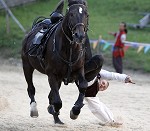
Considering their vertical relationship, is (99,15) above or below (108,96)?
below

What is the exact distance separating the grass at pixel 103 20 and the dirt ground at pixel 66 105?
3.66ft

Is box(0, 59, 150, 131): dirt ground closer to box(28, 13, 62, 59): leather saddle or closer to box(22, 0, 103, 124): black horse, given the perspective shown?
box(22, 0, 103, 124): black horse

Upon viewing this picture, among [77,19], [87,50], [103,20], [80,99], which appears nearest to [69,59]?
[87,50]

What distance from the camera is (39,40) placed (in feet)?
28.9

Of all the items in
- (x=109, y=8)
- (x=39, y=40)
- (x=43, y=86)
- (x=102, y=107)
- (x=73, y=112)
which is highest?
(x=39, y=40)

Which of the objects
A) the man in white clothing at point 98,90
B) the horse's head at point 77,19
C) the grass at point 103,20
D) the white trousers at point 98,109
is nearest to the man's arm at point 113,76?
the man in white clothing at point 98,90

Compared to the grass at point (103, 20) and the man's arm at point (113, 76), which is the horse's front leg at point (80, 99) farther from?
the grass at point (103, 20)

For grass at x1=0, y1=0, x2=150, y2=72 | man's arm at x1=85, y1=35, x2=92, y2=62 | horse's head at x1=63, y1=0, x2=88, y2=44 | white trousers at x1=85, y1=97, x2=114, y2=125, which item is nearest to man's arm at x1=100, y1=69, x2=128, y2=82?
white trousers at x1=85, y1=97, x2=114, y2=125

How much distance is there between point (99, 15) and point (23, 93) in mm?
11966

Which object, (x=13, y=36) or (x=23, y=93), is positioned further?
(x=13, y=36)

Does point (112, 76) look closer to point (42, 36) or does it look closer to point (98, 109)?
point (98, 109)

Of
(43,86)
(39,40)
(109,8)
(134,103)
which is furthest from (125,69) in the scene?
(39,40)

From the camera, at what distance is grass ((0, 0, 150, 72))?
19.4 m

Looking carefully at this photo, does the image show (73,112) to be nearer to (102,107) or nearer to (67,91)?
(102,107)
